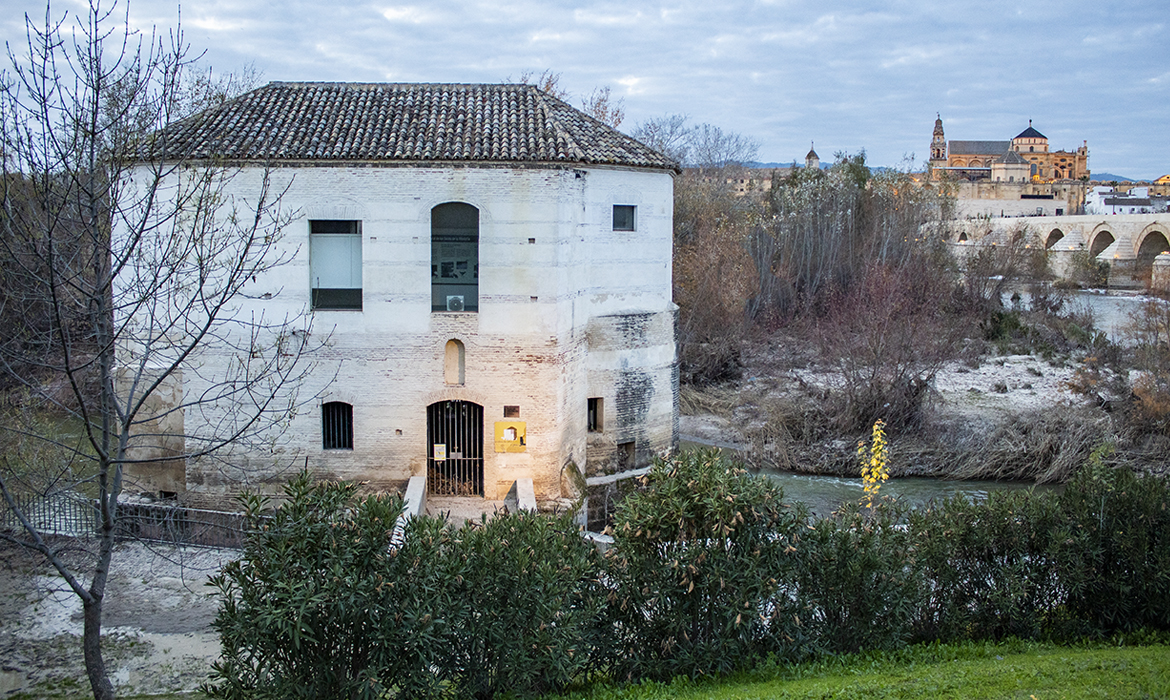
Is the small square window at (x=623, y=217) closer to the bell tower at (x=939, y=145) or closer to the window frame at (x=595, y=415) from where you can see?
the window frame at (x=595, y=415)

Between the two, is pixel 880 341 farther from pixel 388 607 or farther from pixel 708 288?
pixel 388 607

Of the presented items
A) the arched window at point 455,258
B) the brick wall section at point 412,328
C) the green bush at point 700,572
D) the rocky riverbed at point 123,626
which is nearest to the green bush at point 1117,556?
the green bush at point 700,572

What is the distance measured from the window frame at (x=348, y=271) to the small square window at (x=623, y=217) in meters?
5.01

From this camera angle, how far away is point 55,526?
16.1 meters

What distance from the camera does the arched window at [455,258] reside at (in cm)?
1702

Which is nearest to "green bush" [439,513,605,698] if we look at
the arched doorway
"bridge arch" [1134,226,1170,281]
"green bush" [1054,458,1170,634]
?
"green bush" [1054,458,1170,634]

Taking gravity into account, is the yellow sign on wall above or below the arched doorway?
below

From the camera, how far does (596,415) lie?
19.2 metres

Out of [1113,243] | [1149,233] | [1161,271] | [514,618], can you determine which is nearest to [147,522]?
[514,618]

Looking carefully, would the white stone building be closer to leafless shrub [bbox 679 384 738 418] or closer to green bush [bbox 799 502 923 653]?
green bush [bbox 799 502 923 653]

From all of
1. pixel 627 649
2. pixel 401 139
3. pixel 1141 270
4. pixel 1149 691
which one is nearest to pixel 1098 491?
pixel 1149 691

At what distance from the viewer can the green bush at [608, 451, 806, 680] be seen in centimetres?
893

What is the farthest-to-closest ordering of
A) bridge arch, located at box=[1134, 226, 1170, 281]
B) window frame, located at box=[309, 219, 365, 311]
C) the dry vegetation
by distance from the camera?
bridge arch, located at box=[1134, 226, 1170, 281] < the dry vegetation < window frame, located at box=[309, 219, 365, 311]

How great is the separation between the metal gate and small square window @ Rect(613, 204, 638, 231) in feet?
15.4
